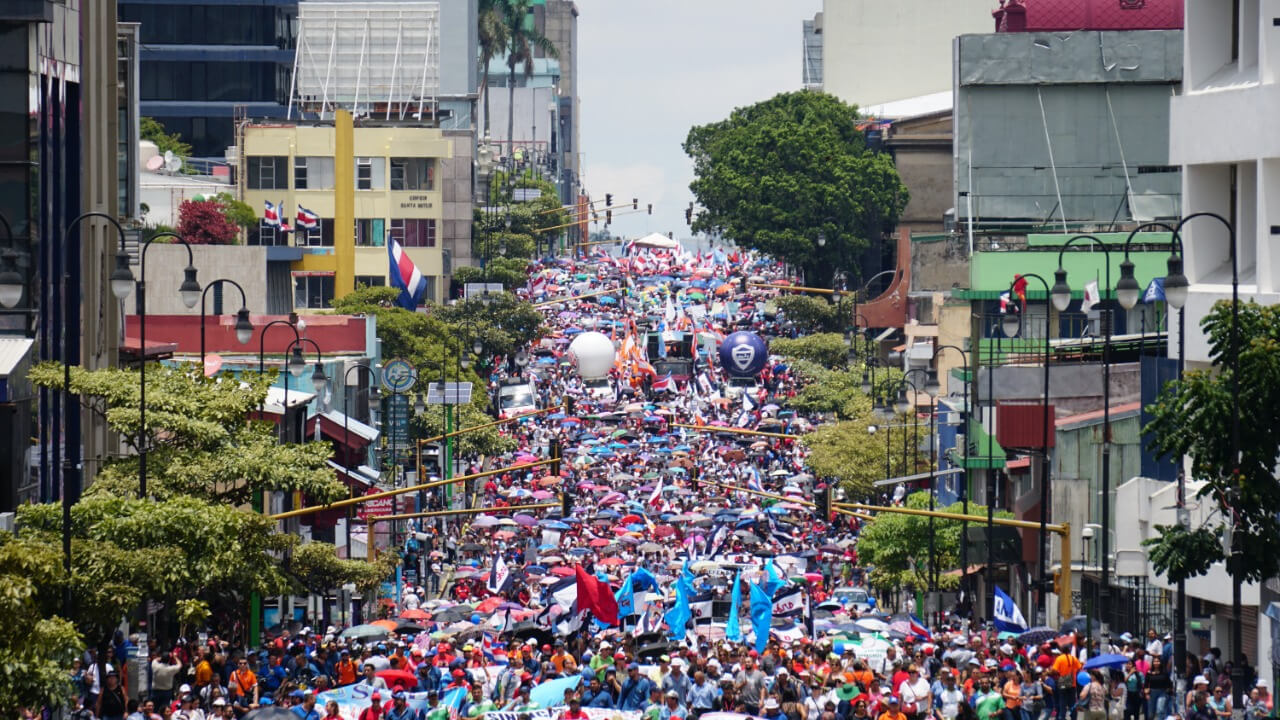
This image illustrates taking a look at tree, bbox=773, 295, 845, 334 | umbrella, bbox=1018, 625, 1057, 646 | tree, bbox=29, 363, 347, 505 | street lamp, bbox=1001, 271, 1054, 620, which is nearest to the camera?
tree, bbox=29, 363, 347, 505

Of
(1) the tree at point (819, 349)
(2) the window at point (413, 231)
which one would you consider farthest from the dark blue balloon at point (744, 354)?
(2) the window at point (413, 231)

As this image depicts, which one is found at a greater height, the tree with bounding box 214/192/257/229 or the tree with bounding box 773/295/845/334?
the tree with bounding box 214/192/257/229

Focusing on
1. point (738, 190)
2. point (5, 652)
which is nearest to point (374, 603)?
point (5, 652)

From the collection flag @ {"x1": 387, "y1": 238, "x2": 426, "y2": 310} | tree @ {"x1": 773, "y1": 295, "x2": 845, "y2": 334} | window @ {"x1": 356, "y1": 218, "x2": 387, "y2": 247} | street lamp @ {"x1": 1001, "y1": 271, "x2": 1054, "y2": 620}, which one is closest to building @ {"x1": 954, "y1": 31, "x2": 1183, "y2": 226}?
flag @ {"x1": 387, "y1": 238, "x2": 426, "y2": 310}

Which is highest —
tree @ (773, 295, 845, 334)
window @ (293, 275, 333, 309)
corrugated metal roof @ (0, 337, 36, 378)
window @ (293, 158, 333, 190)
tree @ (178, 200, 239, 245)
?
window @ (293, 158, 333, 190)

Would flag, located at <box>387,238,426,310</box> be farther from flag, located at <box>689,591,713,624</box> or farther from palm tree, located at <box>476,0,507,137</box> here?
palm tree, located at <box>476,0,507,137</box>

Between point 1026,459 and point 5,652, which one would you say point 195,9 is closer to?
point 1026,459

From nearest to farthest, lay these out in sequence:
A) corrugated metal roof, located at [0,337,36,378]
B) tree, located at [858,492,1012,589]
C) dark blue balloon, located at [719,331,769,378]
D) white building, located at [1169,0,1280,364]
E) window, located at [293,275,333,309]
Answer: white building, located at [1169,0,1280,364] < corrugated metal roof, located at [0,337,36,378] < tree, located at [858,492,1012,589] < dark blue balloon, located at [719,331,769,378] < window, located at [293,275,333,309]
